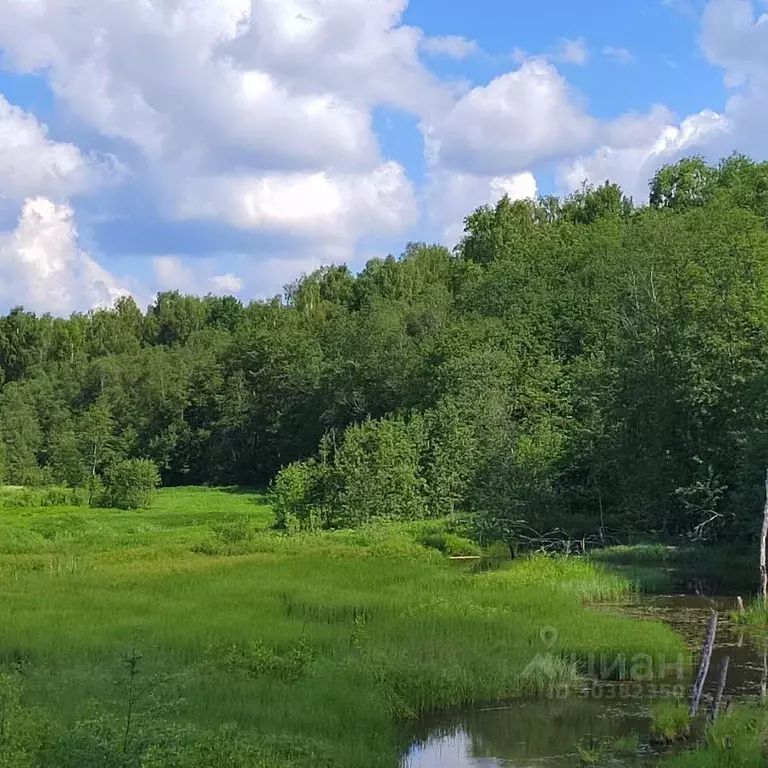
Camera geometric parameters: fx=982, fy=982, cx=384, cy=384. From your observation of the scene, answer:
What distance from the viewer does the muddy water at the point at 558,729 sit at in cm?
1453

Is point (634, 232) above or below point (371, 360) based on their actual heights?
above

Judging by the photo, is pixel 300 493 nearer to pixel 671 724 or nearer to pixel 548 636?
pixel 548 636

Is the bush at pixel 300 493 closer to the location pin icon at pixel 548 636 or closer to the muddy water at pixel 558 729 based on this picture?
the location pin icon at pixel 548 636

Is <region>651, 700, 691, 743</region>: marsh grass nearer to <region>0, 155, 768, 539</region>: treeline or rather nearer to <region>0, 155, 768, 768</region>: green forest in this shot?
<region>0, 155, 768, 768</region>: green forest

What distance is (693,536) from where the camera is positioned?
3591 centimetres

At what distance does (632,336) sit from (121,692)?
3423 centimetres

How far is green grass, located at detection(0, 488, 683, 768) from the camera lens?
13.1 meters

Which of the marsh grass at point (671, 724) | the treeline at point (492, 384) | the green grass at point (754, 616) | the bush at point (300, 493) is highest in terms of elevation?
the treeline at point (492, 384)

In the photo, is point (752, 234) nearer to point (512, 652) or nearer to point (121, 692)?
point (512, 652)

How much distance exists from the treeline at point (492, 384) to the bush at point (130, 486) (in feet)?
40.6

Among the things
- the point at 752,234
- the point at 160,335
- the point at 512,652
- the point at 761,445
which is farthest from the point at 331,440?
the point at 160,335

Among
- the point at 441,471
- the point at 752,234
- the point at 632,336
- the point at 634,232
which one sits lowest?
the point at 441,471

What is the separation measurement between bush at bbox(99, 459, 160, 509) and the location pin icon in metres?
44.6

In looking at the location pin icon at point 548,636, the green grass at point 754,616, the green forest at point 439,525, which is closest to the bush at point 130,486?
the green forest at point 439,525
